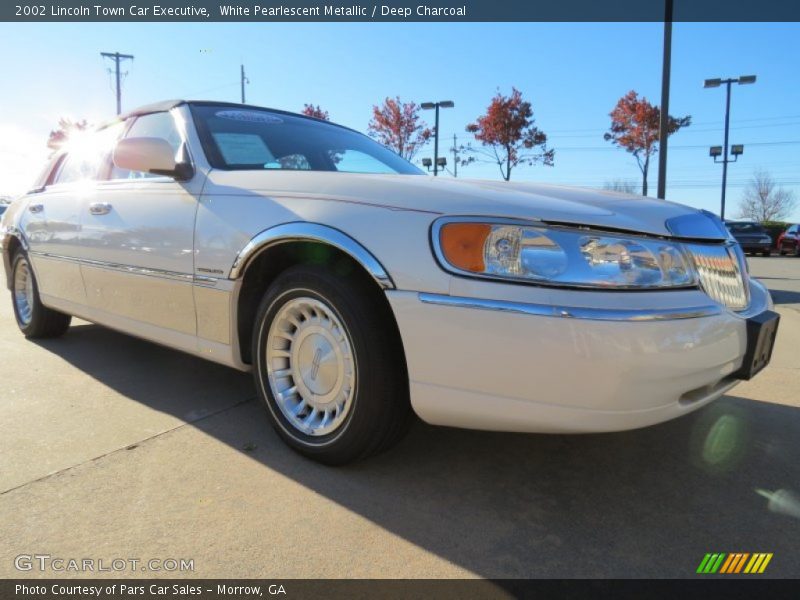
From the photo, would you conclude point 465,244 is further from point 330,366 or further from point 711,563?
point 711,563

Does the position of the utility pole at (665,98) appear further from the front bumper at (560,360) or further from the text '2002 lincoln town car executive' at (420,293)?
the front bumper at (560,360)

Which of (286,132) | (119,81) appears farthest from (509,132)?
(119,81)

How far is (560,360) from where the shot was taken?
1.76 metres

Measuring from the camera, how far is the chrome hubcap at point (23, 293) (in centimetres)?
464

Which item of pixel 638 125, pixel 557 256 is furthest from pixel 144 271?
pixel 638 125

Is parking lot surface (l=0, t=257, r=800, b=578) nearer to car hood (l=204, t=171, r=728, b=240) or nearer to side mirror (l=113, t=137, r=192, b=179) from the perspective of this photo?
car hood (l=204, t=171, r=728, b=240)

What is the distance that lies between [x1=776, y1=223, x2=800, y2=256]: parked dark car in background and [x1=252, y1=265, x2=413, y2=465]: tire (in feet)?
85.7

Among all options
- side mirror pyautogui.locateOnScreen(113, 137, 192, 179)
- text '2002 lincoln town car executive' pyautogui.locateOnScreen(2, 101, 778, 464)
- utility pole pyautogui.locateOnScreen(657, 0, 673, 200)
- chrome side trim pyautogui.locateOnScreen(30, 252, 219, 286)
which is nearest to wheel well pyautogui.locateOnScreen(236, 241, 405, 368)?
text '2002 lincoln town car executive' pyautogui.locateOnScreen(2, 101, 778, 464)

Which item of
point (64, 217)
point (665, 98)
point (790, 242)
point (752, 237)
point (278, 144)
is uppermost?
point (665, 98)

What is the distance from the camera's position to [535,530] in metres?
1.94

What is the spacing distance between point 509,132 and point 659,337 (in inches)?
903

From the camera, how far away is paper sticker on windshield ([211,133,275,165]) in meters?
2.90

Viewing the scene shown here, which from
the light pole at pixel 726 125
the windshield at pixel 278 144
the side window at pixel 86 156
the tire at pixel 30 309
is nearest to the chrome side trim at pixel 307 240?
the windshield at pixel 278 144

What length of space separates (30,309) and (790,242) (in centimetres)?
2668
